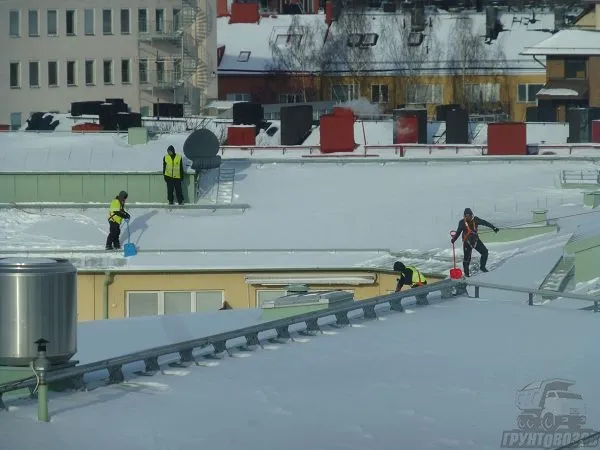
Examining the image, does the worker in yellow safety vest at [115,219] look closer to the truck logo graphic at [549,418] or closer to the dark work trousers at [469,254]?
the dark work trousers at [469,254]

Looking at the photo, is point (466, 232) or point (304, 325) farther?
point (466, 232)

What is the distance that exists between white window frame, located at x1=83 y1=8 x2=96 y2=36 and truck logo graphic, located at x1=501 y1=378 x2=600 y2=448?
70909 millimetres

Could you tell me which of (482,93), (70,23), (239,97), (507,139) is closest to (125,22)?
(70,23)

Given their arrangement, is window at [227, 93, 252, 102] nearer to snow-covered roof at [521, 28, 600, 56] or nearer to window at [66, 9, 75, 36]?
window at [66, 9, 75, 36]

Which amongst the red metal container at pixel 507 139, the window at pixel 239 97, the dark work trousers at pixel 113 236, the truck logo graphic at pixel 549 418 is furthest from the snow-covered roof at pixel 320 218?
the window at pixel 239 97

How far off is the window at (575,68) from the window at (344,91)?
18.4 m

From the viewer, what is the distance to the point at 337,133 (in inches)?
1858

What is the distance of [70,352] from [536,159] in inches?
1098

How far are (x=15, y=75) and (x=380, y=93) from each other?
60.8 feet

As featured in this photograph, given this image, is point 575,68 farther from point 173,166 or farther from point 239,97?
point 173,166

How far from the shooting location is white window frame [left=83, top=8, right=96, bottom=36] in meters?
84.7

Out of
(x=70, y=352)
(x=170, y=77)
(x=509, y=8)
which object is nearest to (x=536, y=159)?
(x=70, y=352)

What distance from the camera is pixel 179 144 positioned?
4022cm

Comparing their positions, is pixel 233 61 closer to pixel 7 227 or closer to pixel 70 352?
pixel 7 227
